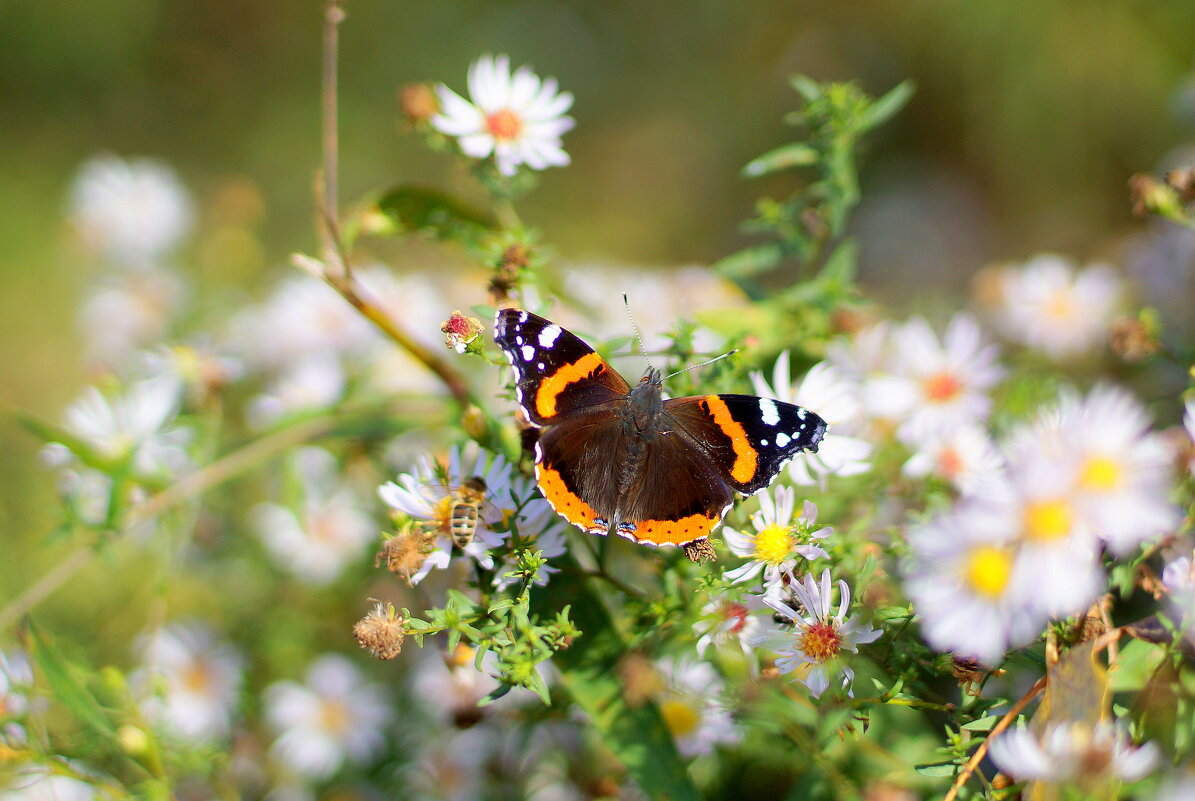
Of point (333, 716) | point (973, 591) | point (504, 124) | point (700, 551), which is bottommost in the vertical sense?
point (973, 591)

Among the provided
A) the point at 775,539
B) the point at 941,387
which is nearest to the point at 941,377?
the point at 941,387

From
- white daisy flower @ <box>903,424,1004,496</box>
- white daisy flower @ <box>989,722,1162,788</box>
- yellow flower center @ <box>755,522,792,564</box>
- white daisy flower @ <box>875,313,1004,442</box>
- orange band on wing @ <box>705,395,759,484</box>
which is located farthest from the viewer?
white daisy flower @ <box>875,313,1004,442</box>

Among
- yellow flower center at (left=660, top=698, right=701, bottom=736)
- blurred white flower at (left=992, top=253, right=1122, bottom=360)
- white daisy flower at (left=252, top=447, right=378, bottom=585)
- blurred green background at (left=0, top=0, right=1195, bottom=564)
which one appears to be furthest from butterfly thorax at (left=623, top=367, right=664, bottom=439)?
blurred green background at (left=0, top=0, right=1195, bottom=564)

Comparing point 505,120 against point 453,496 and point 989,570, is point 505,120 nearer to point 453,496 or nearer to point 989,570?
point 453,496

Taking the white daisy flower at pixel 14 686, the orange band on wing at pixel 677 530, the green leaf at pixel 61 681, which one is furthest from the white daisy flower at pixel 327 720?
the orange band on wing at pixel 677 530

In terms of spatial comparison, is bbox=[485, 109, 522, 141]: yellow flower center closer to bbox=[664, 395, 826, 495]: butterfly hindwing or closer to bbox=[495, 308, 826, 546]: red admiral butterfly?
bbox=[495, 308, 826, 546]: red admiral butterfly

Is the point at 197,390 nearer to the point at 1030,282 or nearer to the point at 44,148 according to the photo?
the point at 1030,282

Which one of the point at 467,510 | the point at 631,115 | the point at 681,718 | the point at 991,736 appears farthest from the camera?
the point at 631,115
